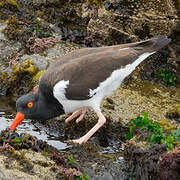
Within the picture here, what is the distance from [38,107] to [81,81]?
0.91 m

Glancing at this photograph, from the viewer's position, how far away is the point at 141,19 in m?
8.61

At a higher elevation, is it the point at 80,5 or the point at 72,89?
the point at 80,5

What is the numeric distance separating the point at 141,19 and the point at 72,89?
10.0 feet

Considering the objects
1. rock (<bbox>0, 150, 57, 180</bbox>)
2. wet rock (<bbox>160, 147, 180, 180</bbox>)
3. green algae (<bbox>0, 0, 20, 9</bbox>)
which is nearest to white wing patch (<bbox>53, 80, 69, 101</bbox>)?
Result: rock (<bbox>0, 150, 57, 180</bbox>)

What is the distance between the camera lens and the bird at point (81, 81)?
647 cm

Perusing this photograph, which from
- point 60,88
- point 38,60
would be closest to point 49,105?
point 60,88

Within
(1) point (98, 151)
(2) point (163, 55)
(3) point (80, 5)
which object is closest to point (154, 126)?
(1) point (98, 151)

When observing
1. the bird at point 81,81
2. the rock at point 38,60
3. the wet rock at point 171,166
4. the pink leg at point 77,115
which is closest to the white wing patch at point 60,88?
the bird at point 81,81

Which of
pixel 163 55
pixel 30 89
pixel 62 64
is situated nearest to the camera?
pixel 62 64

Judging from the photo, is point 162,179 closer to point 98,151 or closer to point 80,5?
point 98,151

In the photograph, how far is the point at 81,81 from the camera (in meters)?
6.51

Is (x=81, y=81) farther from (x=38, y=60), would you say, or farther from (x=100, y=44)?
(x=100, y=44)

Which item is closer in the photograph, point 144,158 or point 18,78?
point 144,158

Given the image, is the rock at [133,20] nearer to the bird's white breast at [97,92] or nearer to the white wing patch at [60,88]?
the bird's white breast at [97,92]
